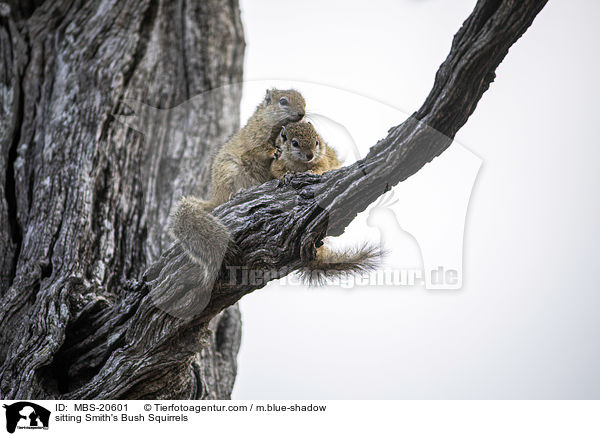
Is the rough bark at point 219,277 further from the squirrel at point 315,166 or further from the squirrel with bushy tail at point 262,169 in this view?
the squirrel at point 315,166

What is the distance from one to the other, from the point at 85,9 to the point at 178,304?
2.27m

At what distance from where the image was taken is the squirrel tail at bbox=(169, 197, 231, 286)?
7.46 ft

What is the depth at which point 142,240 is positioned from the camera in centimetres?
333

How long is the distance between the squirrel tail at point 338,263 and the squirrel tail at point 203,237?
40cm

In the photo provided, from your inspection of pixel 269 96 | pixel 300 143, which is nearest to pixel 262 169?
pixel 300 143

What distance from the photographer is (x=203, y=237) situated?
229 centimetres

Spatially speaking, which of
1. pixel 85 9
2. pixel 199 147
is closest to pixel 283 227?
pixel 199 147

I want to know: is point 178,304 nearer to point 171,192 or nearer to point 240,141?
point 240,141

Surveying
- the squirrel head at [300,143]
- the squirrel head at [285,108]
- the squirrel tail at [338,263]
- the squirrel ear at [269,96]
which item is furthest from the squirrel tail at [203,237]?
the squirrel ear at [269,96]

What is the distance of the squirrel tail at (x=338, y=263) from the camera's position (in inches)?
97.3

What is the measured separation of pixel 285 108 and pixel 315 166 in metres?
0.41
